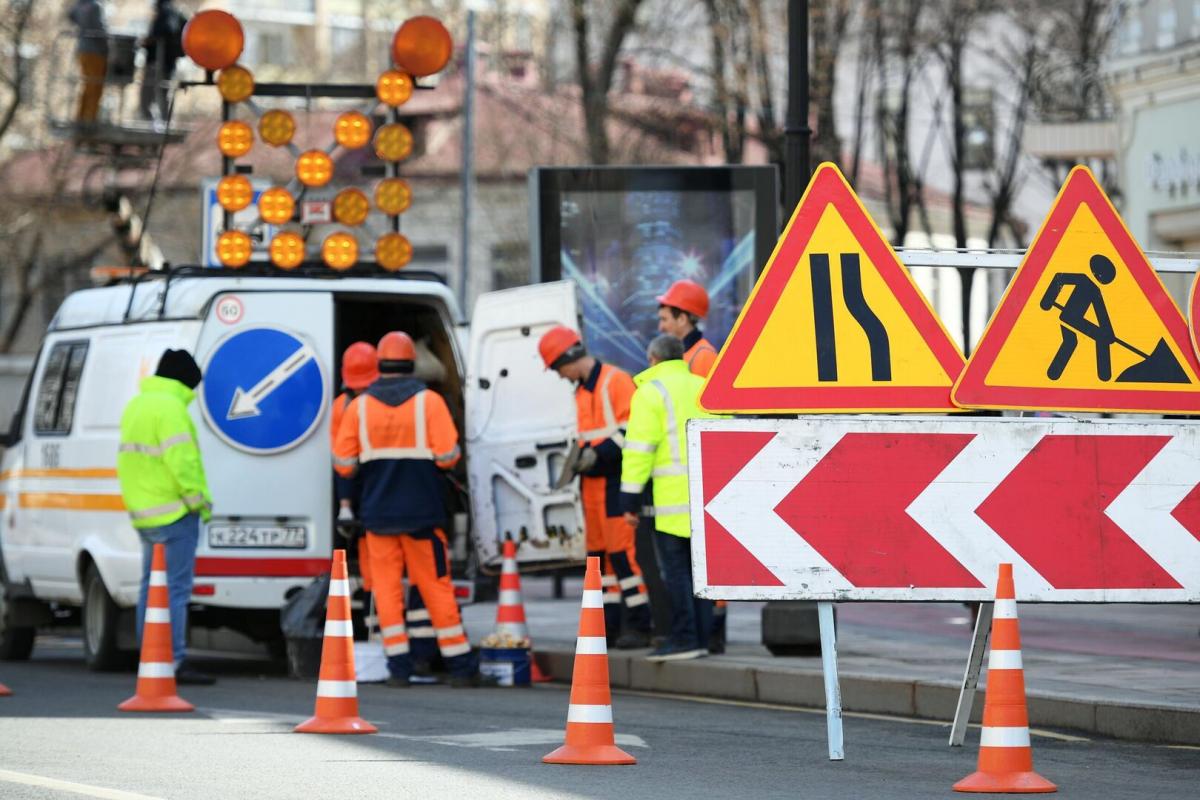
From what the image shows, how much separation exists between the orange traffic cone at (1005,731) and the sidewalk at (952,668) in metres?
2.07

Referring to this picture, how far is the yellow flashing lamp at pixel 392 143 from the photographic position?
49.4 feet

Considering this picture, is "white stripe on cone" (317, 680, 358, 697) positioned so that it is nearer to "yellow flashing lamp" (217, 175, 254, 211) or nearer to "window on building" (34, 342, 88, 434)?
"yellow flashing lamp" (217, 175, 254, 211)

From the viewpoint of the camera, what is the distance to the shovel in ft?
29.9

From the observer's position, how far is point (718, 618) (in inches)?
542

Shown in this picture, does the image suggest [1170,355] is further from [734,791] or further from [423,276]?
[423,276]

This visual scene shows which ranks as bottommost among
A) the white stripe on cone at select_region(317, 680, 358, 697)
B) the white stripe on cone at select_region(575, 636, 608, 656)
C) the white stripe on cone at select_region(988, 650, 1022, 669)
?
the white stripe on cone at select_region(317, 680, 358, 697)

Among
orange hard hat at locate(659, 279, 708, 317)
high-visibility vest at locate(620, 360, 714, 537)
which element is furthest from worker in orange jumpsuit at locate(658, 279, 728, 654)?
high-visibility vest at locate(620, 360, 714, 537)

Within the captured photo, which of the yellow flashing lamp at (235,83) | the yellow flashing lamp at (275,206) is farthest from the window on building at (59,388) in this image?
the yellow flashing lamp at (235,83)

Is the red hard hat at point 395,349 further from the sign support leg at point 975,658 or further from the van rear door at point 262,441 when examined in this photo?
the sign support leg at point 975,658

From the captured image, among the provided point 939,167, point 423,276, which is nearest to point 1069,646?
point 423,276

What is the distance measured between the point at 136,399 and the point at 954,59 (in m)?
25.2

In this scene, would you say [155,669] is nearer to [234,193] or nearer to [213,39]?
[234,193]

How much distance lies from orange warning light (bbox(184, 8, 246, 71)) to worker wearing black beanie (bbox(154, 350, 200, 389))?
2.49m

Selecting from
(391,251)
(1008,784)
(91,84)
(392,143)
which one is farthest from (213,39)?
(1008,784)
